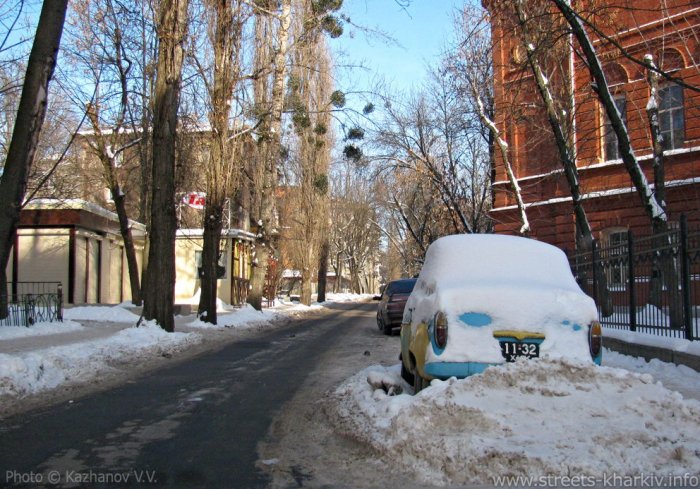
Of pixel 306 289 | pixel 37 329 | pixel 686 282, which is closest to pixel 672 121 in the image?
pixel 686 282

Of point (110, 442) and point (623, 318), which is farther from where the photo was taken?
point (623, 318)

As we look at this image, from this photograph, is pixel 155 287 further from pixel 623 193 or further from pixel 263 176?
pixel 623 193

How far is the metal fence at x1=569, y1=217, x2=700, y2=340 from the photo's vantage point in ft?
29.2

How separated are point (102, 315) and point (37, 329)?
4.98 m

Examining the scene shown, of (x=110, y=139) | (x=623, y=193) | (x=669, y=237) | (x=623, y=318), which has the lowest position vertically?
(x=623, y=318)

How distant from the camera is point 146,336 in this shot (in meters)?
13.3

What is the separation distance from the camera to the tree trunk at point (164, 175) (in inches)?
586

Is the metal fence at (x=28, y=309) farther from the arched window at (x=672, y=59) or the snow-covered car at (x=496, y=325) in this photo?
the arched window at (x=672, y=59)

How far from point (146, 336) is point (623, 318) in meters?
9.97

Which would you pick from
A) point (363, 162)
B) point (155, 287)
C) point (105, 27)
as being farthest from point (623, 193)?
point (105, 27)

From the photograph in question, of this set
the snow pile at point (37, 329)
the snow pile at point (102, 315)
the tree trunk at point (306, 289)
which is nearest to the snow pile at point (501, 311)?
the snow pile at point (37, 329)

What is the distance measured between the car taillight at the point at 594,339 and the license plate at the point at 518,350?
23.6 inches

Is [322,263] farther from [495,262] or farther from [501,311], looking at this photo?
[501,311]

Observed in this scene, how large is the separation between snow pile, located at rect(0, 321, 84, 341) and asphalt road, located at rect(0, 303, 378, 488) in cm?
501
